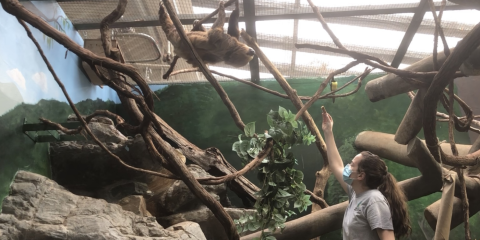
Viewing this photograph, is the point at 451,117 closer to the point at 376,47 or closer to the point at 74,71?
the point at 376,47

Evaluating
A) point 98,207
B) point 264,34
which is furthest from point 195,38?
point 98,207

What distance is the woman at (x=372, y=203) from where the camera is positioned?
6.12 ft

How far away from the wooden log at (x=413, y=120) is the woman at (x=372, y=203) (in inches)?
23.9

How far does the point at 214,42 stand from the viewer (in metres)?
3.41

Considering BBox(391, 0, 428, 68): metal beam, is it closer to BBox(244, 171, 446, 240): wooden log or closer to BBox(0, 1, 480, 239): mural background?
BBox(0, 1, 480, 239): mural background

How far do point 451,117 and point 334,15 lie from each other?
190cm

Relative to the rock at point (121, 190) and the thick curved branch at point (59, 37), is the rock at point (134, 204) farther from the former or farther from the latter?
the thick curved branch at point (59, 37)

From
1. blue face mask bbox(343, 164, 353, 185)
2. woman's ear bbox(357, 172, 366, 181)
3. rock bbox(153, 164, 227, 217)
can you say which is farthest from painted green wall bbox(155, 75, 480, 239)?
woman's ear bbox(357, 172, 366, 181)

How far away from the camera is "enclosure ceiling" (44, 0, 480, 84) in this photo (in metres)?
3.78

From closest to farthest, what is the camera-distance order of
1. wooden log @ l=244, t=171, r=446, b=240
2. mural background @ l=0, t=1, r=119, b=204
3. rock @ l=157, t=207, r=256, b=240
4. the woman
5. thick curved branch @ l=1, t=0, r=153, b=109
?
thick curved branch @ l=1, t=0, r=153, b=109 → the woman → mural background @ l=0, t=1, r=119, b=204 → wooden log @ l=244, t=171, r=446, b=240 → rock @ l=157, t=207, r=256, b=240

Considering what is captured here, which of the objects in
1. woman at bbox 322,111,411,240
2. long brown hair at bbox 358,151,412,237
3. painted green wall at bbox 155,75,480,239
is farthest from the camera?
painted green wall at bbox 155,75,480,239

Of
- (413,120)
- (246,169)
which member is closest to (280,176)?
(246,169)

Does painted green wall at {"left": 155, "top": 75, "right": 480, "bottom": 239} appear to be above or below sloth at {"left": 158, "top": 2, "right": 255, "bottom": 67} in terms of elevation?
below

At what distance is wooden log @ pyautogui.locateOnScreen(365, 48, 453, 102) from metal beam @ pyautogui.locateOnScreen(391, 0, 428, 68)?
1238 mm
